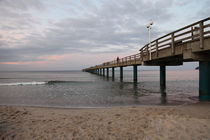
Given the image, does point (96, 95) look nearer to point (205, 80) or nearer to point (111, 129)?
point (111, 129)

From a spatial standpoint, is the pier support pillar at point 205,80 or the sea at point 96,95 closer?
the pier support pillar at point 205,80

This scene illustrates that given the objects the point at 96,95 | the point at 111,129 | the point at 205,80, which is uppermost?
the point at 205,80

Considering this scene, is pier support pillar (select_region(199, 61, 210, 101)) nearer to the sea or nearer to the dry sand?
the sea

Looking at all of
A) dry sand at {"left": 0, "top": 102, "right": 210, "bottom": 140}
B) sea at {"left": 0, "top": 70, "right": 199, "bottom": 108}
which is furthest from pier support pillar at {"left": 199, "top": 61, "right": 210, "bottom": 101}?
dry sand at {"left": 0, "top": 102, "right": 210, "bottom": 140}

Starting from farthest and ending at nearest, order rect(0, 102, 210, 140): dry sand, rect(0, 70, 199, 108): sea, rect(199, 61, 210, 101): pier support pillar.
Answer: rect(0, 70, 199, 108): sea → rect(199, 61, 210, 101): pier support pillar → rect(0, 102, 210, 140): dry sand

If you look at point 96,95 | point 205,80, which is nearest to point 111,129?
point 205,80

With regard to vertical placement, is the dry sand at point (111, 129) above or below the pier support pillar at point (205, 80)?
below

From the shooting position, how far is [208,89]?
7770mm

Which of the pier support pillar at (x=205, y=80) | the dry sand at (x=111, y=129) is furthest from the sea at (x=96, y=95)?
the dry sand at (x=111, y=129)

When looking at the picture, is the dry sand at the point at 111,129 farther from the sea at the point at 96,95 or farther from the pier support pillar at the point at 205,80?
the pier support pillar at the point at 205,80

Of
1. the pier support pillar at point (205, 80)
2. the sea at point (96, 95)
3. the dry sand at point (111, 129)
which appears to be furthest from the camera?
the sea at point (96, 95)

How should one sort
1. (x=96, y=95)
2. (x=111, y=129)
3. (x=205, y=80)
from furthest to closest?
(x=96, y=95) < (x=205, y=80) < (x=111, y=129)

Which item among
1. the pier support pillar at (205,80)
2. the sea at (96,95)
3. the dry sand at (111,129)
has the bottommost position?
the sea at (96,95)

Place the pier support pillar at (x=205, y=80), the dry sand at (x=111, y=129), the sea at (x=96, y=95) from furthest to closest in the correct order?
1. the sea at (x=96, y=95)
2. the pier support pillar at (x=205, y=80)
3. the dry sand at (x=111, y=129)
